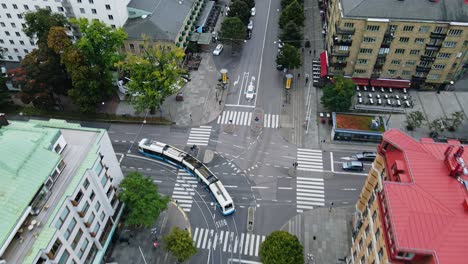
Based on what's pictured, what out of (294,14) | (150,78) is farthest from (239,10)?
(150,78)

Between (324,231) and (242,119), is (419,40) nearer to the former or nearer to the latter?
(242,119)

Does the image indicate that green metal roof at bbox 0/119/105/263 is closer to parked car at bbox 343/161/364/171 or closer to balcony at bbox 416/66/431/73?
parked car at bbox 343/161/364/171

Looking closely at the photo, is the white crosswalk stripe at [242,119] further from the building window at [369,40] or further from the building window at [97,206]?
the building window at [97,206]

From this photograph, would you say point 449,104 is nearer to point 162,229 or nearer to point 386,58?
point 386,58

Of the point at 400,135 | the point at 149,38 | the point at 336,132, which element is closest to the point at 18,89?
the point at 149,38

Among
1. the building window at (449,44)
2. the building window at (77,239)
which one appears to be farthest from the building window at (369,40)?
the building window at (77,239)
